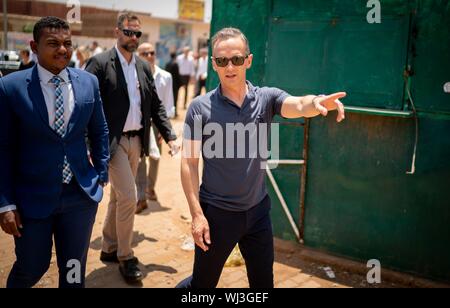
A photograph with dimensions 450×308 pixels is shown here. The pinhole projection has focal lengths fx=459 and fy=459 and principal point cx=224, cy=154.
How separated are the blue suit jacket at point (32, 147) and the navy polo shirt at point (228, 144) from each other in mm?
750

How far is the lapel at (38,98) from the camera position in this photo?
277cm

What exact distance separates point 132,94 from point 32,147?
1.61 metres

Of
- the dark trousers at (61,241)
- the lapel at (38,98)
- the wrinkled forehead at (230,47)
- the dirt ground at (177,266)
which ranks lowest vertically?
the dirt ground at (177,266)

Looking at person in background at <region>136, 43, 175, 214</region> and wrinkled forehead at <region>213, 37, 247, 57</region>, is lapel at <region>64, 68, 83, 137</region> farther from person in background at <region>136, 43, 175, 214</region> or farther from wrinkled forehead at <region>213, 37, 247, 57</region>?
person in background at <region>136, 43, 175, 214</region>

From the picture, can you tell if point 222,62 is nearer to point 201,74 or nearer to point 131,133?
point 131,133

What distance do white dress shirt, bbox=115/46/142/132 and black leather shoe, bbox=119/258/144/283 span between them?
124 centimetres

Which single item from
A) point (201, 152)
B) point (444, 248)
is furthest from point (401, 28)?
point (201, 152)

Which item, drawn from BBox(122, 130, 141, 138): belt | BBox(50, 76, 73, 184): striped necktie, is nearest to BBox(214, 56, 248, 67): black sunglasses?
BBox(50, 76, 73, 184): striped necktie

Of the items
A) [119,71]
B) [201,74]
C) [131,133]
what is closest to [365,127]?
[131,133]

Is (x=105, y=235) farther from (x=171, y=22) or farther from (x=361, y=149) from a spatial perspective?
(x=171, y=22)

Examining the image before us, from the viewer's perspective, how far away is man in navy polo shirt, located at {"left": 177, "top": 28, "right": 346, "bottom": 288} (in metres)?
2.83

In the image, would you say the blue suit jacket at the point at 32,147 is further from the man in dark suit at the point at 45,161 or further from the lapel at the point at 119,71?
the lapel at the point at 119,71

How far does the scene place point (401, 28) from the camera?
4168 millimetres

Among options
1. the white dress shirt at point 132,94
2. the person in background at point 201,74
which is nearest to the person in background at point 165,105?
the white dress shirt at point 132,94
